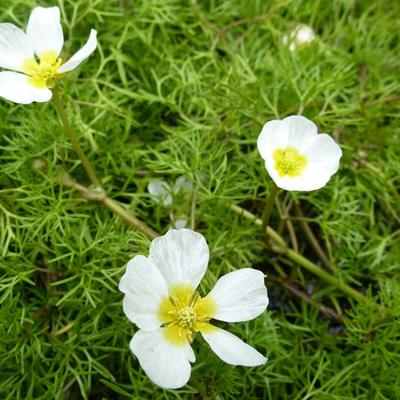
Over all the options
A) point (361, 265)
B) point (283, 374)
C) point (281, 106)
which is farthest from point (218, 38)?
point (283, 374)

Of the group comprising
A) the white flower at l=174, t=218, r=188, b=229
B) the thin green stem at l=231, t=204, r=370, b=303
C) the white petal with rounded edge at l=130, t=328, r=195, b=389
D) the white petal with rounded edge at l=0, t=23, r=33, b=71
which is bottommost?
the thin green stem at l=231, t=204, r=370, b=303

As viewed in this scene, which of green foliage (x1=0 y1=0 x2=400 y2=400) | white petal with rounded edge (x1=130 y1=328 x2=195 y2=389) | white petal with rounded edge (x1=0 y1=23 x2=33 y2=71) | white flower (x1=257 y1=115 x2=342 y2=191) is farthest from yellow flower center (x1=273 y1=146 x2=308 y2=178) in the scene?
white petal with rounded edge (x1=0 y1=23 x2=33 y2=71)

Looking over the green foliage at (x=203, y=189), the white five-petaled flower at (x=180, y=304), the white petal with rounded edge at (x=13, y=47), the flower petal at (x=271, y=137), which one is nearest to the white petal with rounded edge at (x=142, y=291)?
the white five-petaled flower at (x=180, y=304)

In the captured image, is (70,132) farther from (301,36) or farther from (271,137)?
(301,36)

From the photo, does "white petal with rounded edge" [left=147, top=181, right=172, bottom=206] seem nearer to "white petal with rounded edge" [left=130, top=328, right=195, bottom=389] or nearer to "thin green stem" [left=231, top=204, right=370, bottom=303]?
"thin green stem" [left=231, top=204, right=370, bottom=303]

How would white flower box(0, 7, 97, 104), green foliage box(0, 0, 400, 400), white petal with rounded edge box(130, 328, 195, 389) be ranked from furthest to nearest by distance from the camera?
1. green foliage box(0, 0, 400, 400)
2. white flower box(0, 7, 97, 104)
3. white petal with rounded edge box(130, 328, 195, 389)

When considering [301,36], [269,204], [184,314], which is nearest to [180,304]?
[184,314]

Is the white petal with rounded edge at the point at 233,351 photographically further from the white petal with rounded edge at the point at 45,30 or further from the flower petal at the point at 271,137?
the white petal with rounded edge at the point at 45,30
